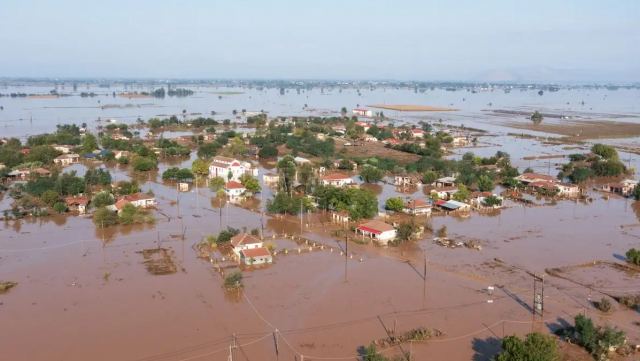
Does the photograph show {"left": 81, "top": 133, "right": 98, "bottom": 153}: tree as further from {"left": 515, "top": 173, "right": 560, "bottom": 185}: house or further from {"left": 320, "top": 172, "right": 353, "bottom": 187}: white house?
{"left": 515, "top": 173, "right": 560, "bottom": 185}: house

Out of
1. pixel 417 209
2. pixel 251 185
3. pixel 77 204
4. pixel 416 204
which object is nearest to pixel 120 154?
pixel 77 204

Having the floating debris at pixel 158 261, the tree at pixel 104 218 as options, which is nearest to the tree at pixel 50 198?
the tree at pixel 104 218

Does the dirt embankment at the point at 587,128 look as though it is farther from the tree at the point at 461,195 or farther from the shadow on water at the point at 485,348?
the shadow on water at the point at 485,348

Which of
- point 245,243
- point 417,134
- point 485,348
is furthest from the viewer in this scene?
point 417,134

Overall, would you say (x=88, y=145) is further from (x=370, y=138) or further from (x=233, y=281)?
(x=233, y=281)

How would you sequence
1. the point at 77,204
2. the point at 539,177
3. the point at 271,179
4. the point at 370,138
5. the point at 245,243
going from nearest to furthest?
1. the point at 245,243
2. the point at 77,204
3. the point at 539,177
4. the point at 271,179
5. the point at 370,138

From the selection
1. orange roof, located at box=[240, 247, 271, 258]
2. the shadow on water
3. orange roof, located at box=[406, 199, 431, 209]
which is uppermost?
orange roof, located at box=[406, 199, 431, 209]

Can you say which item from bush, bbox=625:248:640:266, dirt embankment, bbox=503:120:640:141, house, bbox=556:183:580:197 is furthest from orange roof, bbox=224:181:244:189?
dirt embankment, bbox=503:120:640:141
